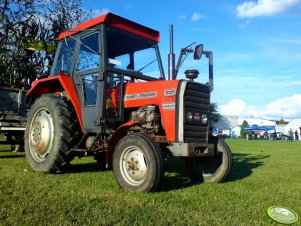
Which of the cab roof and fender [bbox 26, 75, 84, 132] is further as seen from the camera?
fender [bbox 26, 75, 84, 132]

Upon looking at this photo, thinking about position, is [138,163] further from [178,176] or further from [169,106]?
[178,176]

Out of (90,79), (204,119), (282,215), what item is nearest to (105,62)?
(90,79)

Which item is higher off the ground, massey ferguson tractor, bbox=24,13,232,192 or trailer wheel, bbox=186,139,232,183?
massey ferguson tractor, bbox=24,13,232,192

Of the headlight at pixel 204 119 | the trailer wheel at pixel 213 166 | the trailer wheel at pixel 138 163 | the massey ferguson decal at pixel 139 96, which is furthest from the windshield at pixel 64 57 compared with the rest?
the trailer wheel at pixel 213 166

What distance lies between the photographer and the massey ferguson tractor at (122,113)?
592 centimetres

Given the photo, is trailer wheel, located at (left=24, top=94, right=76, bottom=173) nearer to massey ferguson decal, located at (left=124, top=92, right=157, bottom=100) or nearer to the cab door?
the cab door

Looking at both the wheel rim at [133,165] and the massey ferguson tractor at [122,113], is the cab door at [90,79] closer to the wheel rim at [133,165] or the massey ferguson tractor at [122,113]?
the massey ferguson tractor at [122,113]

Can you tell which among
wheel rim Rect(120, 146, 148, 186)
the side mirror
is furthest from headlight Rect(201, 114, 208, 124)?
wheel rim Rect(120, 146, 148, 186)

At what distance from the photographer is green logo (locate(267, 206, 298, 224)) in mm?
4320

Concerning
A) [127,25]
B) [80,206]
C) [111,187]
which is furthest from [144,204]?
[127,25]

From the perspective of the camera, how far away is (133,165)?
581cm

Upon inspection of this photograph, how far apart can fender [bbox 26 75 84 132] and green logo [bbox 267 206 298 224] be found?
3818 mm

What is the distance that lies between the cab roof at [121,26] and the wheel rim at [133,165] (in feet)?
8.05

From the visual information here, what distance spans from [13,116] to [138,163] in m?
6.23
